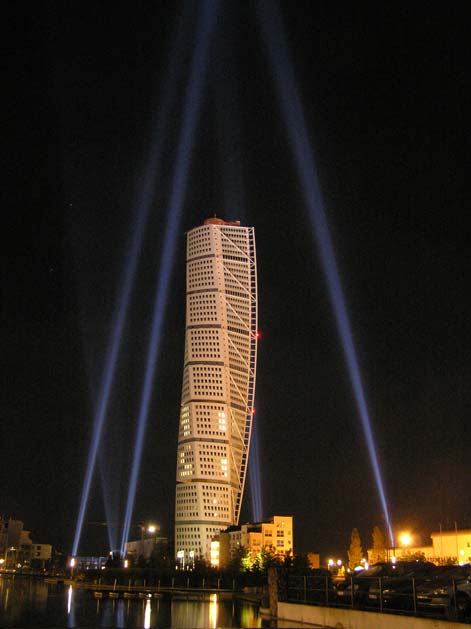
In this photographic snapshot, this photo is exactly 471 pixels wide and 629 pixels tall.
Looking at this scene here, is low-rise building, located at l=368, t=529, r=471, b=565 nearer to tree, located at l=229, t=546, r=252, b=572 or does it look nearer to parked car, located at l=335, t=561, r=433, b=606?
tree, located at l=229, t=546, r=252, b=572

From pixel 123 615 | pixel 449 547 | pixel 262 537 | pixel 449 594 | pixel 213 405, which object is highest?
pixel 213 405

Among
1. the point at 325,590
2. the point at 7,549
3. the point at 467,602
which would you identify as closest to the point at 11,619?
the point at 325,590

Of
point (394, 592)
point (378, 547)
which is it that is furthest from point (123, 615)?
point (378, 547)

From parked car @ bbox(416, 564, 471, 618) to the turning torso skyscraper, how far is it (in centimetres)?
11979

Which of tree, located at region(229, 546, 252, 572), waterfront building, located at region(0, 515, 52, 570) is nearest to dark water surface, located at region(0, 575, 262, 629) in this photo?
tree, located at region(229, 546, 252, 572)

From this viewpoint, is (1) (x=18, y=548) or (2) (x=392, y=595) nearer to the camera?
(2) (x=392, y=595)

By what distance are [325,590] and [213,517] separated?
409 feet

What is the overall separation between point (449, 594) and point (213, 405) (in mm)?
125991

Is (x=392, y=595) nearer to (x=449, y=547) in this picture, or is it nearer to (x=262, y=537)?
(x=449, y=547)

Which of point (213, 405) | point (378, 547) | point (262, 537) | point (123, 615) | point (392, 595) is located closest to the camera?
point (392, 595)

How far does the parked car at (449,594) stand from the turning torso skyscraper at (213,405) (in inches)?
4716

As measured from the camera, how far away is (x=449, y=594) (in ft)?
59.8

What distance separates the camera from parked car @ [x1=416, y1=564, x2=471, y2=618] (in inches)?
698

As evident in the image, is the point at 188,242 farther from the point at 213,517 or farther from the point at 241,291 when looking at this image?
the point at 213,517
